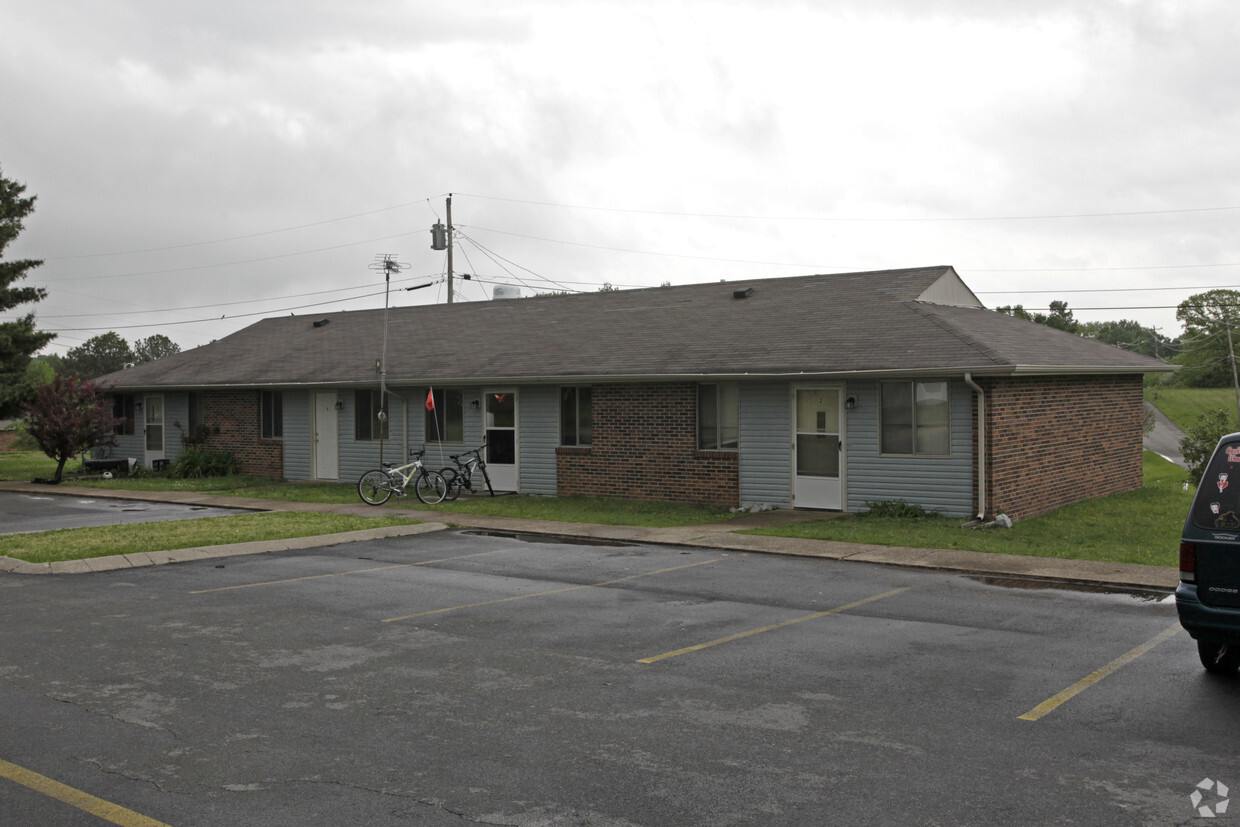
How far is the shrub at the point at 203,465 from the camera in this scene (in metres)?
27.5

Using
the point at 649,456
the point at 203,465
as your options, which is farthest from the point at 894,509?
the point at 203,465

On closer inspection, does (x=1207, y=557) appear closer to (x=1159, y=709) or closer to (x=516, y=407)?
(x=1159, y=709)

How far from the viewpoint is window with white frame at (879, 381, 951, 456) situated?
17047mm

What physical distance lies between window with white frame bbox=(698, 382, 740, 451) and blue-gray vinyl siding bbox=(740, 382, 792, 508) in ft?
0.93

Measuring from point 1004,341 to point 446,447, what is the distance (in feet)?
39.4

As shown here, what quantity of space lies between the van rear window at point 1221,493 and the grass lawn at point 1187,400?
83.4 meters

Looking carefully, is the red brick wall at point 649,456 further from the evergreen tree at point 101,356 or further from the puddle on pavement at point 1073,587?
the evergreen tree at point 101,356

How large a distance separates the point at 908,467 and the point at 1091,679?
32.8ft

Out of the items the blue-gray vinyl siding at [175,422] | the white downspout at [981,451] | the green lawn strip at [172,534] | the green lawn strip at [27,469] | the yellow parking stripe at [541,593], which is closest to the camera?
the yellow parking stripe at [541,593]

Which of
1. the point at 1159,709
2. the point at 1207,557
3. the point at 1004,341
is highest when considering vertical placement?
the point at 1004,341

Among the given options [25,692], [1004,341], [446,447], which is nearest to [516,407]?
[446,447]

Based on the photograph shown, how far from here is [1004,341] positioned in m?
18.5

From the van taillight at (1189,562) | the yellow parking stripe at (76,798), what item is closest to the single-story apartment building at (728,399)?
the van taillight at (1189,562)

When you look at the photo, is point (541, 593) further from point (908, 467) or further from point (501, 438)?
point (501, 438)
